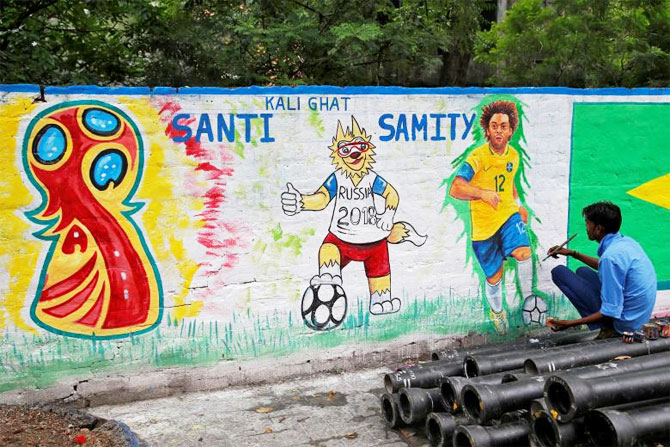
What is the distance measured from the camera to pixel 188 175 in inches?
200

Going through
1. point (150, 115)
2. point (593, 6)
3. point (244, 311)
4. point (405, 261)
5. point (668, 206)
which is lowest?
point (244, 311)

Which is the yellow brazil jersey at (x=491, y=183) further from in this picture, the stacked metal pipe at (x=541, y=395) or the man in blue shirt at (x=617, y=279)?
the stacked metal pipe at (x=541, y=395)

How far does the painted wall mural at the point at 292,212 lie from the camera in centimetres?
476

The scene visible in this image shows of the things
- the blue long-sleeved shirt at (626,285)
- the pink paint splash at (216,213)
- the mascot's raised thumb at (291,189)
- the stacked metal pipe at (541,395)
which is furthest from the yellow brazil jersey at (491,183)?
the pink paint splash at (216,213)

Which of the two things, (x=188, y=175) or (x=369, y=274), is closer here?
(x=188, y=175)

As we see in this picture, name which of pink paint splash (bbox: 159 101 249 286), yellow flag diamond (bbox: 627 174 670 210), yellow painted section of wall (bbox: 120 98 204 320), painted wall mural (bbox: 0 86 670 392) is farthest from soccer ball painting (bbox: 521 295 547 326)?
yellow painted section of wall (bbox: 120 98 204 320)

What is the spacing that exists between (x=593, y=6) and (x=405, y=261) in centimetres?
532

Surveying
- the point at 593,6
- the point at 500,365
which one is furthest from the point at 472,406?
the point at 593,6

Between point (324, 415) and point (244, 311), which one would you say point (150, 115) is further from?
point (324, 415)

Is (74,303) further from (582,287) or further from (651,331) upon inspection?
(651,331)

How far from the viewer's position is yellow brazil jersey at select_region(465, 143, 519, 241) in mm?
5895

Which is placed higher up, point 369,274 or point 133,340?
point 369,274

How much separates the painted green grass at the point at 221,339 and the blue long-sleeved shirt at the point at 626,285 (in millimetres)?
1316

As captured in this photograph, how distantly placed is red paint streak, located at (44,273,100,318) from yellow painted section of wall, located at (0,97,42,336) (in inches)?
7.7
